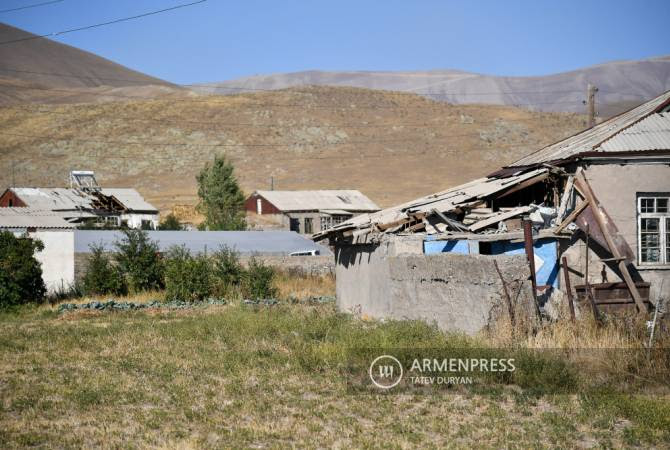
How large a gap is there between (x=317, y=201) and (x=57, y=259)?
2934 centimetres

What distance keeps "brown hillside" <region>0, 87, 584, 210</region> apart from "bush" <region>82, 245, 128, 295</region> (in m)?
47.0

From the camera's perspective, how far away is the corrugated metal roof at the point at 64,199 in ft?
171

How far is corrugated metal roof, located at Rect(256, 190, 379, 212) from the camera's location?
54.0 metres

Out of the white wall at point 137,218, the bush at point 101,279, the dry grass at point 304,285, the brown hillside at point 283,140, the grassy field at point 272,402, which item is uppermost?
the brown hillside at point 283,140

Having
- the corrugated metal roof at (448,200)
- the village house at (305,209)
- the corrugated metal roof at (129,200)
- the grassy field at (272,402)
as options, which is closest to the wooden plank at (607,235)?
the corrugated metal roof at (448,200)

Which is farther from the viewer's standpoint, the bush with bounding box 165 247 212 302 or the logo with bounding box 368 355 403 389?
the bush with bounding box 165 247 212 302

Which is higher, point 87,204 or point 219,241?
point 87,204

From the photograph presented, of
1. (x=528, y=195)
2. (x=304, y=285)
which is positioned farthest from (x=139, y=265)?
(x=528, y=195)

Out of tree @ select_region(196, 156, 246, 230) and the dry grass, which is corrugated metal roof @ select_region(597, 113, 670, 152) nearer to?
the dry grass

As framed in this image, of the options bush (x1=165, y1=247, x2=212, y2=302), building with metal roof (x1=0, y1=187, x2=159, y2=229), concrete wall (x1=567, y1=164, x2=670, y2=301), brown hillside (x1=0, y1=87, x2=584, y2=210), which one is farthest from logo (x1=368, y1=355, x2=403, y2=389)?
brown hillside (x1=0, y1=87, x2=584, y2=210)

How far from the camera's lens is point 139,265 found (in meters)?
25.9

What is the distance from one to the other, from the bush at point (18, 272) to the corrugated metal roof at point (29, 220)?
11804 mm

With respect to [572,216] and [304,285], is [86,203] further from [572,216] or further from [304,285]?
[572,216]

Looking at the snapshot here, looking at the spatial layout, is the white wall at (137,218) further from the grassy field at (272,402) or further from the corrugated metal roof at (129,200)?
the grassy field at (272,402)
